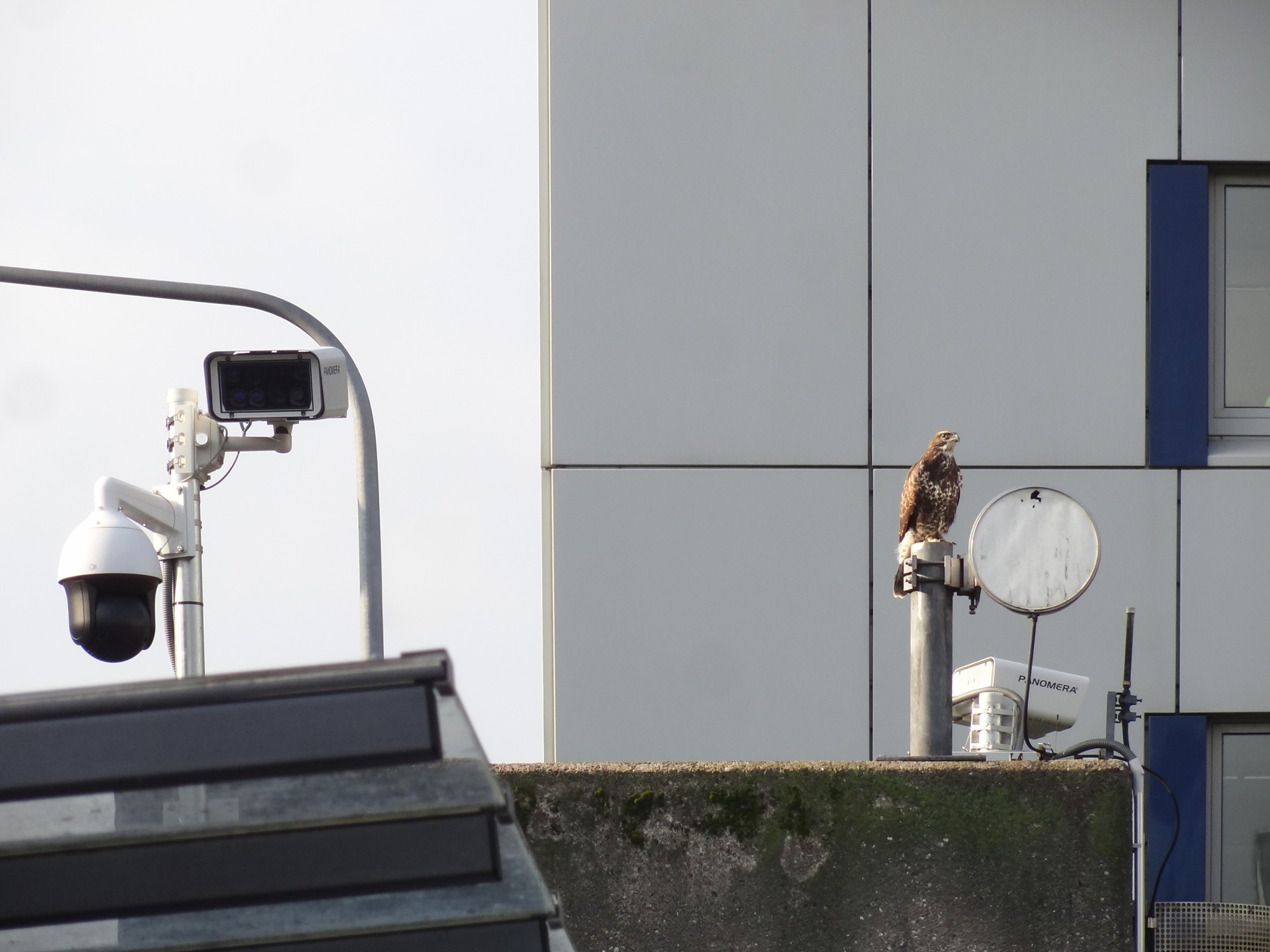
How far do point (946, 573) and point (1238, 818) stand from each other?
253 inches

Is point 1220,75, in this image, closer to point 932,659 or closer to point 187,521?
point 932,659

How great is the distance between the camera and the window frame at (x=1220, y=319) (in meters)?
9.56

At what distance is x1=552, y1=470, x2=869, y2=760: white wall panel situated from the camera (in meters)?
8.82

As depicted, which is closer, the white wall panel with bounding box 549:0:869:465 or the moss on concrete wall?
the moss on concrete wall

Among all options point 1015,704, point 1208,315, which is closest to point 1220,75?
point 1208,315

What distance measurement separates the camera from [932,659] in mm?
4062

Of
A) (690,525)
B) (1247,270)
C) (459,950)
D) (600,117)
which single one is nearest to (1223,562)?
(1247,270)

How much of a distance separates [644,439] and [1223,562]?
3.78 m

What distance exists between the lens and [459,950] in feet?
4.21

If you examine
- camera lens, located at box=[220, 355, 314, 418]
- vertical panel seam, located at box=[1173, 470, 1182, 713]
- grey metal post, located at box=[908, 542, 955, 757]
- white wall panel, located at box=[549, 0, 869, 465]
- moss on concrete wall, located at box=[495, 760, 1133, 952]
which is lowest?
vertical panel seam, located at box=[1173, 470, 1182, 713]

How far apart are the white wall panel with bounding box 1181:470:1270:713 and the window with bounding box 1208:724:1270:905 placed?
317 millimetres

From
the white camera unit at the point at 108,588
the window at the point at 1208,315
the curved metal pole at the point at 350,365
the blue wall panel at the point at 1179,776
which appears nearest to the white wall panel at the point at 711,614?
the blue wall panel at the point at 1179,776

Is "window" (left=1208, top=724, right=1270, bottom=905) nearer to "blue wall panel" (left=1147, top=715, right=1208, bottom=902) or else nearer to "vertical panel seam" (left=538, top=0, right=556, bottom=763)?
"blue wall panel" (left=1147, top=715, right=1208, bottom=902)

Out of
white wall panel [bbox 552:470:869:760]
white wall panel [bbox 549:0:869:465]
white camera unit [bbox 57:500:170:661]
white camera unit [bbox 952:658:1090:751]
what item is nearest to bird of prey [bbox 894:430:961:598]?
white camera unit [bbox 952:658:1090:751]
